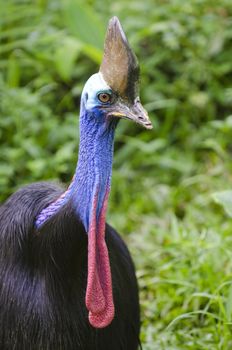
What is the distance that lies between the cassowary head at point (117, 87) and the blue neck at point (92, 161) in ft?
0.09

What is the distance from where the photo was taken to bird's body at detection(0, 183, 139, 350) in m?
2.65

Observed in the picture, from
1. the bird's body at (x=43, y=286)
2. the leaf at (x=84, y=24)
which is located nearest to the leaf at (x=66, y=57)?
the leaf at (x=84, y=24)

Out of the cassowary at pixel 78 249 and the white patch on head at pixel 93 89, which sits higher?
the white patch on head at pixel 93 89

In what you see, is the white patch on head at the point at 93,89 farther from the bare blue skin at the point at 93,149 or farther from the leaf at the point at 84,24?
the leaf at the point at 84,24

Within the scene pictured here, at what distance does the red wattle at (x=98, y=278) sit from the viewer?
2.51 m

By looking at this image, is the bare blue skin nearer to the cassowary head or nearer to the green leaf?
the cassowary head

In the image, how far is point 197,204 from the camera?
4516 mm

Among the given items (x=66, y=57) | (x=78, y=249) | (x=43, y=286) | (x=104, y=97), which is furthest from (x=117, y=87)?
(x=66, y=57)

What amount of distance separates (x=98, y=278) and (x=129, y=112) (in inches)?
20.4

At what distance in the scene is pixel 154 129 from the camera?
16.8 ft

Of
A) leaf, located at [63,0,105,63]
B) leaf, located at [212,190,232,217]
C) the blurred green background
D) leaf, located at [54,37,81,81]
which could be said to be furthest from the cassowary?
leaf, located at [63,0,105,63]

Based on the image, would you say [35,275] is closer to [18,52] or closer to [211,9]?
[18,52]

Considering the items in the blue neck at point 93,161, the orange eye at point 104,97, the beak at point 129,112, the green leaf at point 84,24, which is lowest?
the blue neck at point 93,161

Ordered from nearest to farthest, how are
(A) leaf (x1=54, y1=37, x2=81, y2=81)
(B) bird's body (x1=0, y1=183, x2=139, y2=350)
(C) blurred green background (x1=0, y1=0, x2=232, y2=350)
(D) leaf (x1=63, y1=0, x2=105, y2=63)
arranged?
(B) bird's body (x1=0, y1=183, x2=139, y2=350), (C) blurred green background (x1=0, y1=0, x2=232, y2=350), (A) leaf (x1=54, y1=37, x2=81, y2=81), (D) leaf (x1=63, y1=0, x2=105, y2=63)
